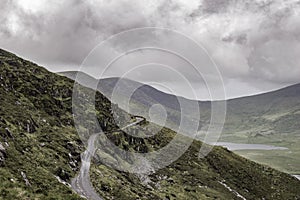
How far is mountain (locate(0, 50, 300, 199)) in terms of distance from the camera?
43.8m

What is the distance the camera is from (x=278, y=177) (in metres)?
123

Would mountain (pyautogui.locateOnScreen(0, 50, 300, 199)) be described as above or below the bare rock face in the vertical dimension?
above

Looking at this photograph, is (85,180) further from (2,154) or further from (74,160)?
(2,154)

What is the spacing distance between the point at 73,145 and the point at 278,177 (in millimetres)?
83961

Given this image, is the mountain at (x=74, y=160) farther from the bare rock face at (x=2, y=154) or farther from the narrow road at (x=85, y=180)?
the narrow road at (x=85, y=180)

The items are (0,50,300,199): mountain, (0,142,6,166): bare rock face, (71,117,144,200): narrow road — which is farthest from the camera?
(71,117,144,200): narrow road

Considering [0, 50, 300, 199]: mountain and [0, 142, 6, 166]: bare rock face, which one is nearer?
[0, 142, 6, 166]: bare rock face

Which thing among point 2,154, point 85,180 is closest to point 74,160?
point 85,180

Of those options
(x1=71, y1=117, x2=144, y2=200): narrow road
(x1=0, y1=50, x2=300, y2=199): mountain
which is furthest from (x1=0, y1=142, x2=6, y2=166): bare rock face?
(x1=71, y1=117, x2=144, y2=200): narrow road

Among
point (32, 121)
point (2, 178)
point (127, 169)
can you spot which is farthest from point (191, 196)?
point (2, 178)

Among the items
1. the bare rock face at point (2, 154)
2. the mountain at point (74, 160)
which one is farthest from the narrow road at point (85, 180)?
the bare rock face at point (2, 154)

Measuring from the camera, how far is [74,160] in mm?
65812

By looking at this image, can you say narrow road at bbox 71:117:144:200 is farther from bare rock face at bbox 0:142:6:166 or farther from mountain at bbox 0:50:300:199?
bare rock face at bbox 0:142:6:166

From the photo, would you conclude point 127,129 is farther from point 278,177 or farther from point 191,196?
point 278,177
